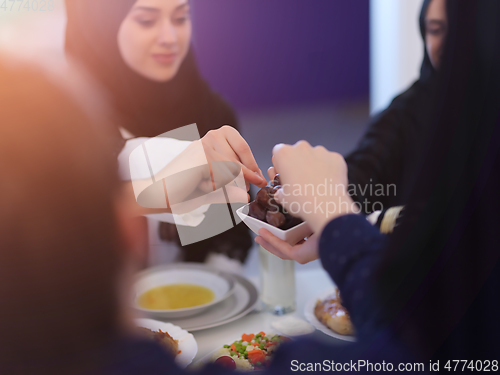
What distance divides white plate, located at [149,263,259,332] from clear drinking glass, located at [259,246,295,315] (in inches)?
1.4

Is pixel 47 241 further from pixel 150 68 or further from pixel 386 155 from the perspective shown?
pixel 386 155

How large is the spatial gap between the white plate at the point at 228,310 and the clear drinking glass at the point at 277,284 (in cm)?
4

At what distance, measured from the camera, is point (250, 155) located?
61cm

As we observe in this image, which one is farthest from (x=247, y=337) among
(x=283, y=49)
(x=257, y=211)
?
(x=283, y=49)

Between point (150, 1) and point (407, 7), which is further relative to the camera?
point (407, 7)

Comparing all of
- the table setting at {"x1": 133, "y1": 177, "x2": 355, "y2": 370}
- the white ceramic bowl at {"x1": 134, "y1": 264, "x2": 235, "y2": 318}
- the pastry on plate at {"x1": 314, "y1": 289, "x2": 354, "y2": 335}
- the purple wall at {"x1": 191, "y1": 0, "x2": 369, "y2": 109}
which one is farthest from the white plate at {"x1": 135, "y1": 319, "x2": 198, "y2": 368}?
the purple wall at {"x1": 191, "y1": 0, "x2": 369, "y2": 109}

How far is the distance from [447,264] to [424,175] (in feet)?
0.32

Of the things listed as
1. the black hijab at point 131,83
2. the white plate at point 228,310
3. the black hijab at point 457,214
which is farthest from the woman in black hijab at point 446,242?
the black hijab at point 131,83

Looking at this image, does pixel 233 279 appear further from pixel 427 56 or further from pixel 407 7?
pixel 407 7

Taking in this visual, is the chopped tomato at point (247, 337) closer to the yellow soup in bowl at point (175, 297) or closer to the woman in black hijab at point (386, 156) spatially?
the yellow soup in bowl at point (175, 297)

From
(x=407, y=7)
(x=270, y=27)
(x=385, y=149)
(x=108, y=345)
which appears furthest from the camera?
(x=407, y=7)

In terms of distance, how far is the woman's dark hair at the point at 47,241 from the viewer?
0.57m

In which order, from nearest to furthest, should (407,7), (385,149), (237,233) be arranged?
(385,149) < (237,233) < (407,7)

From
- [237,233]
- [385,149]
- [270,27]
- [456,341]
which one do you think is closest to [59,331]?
[456,341]
